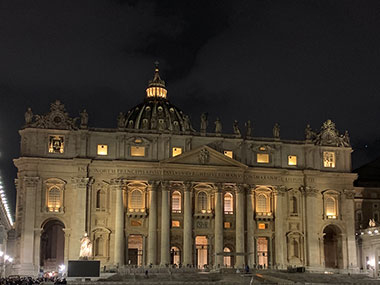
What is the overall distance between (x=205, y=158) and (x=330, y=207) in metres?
19.7

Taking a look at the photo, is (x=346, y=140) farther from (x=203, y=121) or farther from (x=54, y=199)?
(x=54, y=199)

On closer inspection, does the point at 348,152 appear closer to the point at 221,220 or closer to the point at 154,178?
the point at 221,220

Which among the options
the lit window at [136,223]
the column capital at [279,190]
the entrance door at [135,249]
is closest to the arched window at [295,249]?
the column capital at [279,190]

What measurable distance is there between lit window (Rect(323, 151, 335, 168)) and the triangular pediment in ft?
42.7

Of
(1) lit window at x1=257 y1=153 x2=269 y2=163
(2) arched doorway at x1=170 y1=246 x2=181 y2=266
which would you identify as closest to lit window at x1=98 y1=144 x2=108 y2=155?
(2) arched doorway at x1=170 y1=246 x2=181 y2=266

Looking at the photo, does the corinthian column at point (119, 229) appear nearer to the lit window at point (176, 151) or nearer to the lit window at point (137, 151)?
the lit window at point (137, 151)

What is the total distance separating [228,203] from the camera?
89062 millimetres

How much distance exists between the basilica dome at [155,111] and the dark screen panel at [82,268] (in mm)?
52948

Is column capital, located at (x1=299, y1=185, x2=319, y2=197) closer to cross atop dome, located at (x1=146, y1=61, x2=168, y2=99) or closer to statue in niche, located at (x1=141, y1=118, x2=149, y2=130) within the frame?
statue in niche, located at (x1=141, y1=118, x2=149, y2=130)

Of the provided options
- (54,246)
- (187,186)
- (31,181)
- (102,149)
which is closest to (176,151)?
(187,186)

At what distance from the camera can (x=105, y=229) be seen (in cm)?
8331

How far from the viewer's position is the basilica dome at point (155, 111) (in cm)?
11600

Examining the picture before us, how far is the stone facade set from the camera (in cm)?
8256

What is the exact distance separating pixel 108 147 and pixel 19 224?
586 inches
